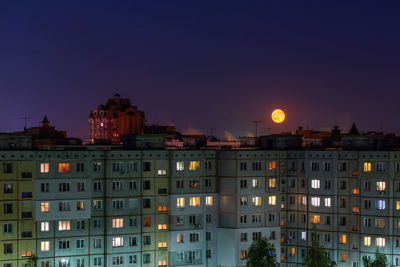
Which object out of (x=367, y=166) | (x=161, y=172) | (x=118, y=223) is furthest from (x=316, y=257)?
(x=118, y=223)

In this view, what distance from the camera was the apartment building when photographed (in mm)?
68812

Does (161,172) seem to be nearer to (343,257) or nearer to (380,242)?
(343,257)

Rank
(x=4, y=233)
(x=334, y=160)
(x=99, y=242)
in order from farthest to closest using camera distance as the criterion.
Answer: (x=334, y=160) < (x=99, y=242) < (x=4, y=233)

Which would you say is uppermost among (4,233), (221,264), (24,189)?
(24,189)

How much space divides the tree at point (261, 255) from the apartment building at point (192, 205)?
11.9ft

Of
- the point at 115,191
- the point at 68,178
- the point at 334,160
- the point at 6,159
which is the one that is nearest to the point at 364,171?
the point at 334,160

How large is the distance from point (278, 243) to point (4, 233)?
31.4 meters

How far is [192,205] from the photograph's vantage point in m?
76.0

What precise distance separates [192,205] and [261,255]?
396 inches

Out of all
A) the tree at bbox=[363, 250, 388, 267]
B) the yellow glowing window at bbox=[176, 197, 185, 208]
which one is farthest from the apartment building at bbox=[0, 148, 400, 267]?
the tree at bbox=[363, 250, 388, 267]

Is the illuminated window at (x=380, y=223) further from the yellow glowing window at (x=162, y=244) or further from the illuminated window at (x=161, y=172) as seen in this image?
the illuminated window at (x=161, y=172)

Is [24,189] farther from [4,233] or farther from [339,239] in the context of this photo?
[339,239]

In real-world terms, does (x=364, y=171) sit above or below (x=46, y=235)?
above

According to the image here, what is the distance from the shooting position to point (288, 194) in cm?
8006
